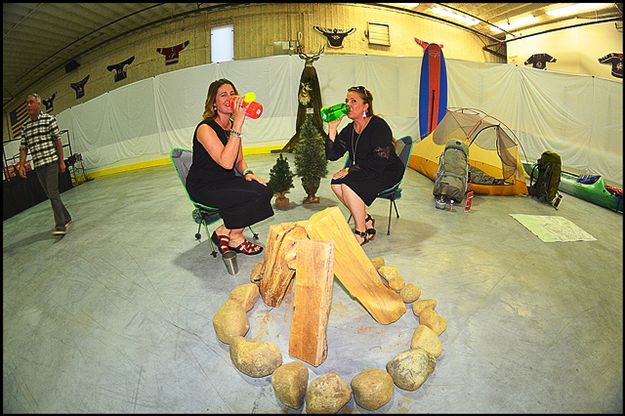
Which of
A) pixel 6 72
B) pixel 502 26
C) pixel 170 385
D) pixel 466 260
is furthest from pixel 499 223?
pixel 6 72

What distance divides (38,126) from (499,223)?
2905mm

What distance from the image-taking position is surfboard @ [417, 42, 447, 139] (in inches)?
185

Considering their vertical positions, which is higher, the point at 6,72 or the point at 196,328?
the point at 6,72

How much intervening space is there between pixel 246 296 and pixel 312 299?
0.57 m

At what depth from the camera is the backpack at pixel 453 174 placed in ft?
10.3

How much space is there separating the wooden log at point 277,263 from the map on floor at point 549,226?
1.24m

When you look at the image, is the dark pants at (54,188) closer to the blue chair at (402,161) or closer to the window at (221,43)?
the window at (221,43)

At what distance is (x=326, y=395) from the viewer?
1.03m

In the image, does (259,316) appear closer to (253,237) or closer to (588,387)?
(253,237)

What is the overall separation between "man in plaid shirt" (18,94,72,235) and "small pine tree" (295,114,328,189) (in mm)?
2301

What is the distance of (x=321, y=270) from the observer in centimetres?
117

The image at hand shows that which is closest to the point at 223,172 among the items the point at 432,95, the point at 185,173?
the point at 185,173

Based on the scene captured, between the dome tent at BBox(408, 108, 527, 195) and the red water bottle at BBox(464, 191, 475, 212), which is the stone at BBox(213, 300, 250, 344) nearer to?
the red water bottle at BBox(464, 191, 475, 212)

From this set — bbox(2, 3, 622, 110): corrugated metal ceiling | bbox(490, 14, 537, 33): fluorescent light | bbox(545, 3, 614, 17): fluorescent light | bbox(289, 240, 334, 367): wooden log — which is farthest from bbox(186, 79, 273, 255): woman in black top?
bbox(545, 3, 614, 17): fluorescent light
